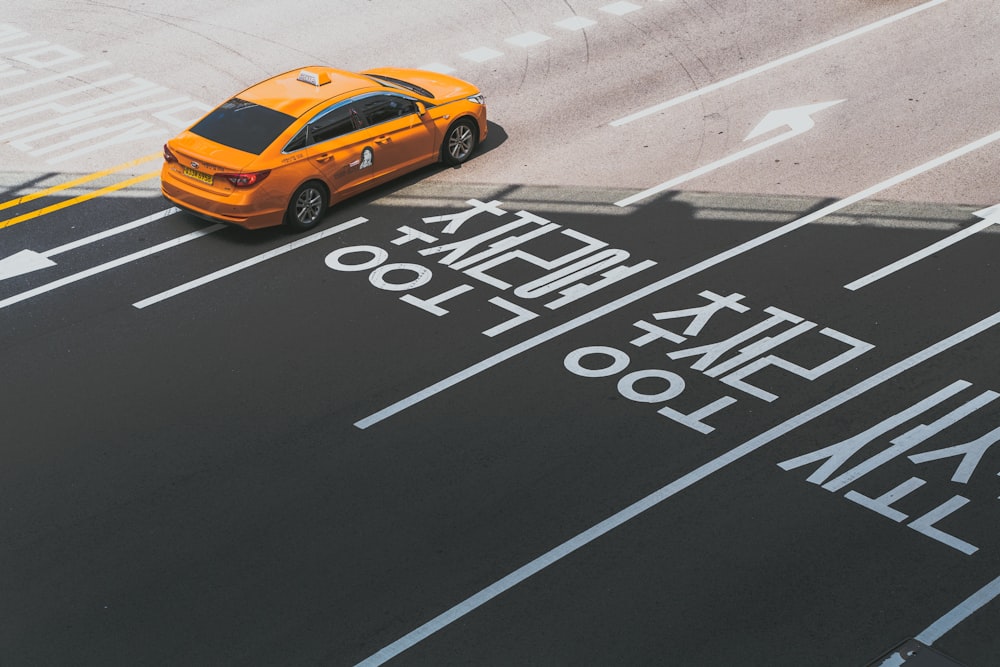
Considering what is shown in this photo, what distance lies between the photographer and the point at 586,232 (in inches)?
615

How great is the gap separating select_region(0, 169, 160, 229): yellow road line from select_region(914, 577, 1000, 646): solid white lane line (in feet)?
38.0

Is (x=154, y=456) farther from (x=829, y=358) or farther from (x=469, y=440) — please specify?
(x=829, y=358)

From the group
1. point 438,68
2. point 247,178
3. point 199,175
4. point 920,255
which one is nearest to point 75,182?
point 199,175

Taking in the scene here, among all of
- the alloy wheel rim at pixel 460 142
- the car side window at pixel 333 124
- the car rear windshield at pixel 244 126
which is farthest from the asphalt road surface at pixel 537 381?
the car rear windshield at pixel 244 126

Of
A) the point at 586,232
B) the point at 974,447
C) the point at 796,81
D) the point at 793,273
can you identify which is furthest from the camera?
the point at 796,81

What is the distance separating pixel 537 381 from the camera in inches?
499

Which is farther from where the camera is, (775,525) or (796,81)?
(796,81)

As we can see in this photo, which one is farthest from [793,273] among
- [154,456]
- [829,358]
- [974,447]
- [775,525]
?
[154,456]

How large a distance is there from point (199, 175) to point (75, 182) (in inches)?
101

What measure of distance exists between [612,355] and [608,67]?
849 cm

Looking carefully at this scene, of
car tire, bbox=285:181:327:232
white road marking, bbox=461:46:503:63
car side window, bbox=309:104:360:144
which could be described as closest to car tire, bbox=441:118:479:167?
car side window, bbox=309:104:360:144

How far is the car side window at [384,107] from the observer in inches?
643

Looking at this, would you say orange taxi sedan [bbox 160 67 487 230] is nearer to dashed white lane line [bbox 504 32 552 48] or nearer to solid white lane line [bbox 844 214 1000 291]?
dashed white lane line [bbox 504 32 552 48]

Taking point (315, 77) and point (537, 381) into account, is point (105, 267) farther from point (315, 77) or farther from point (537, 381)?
point (537, 381)
